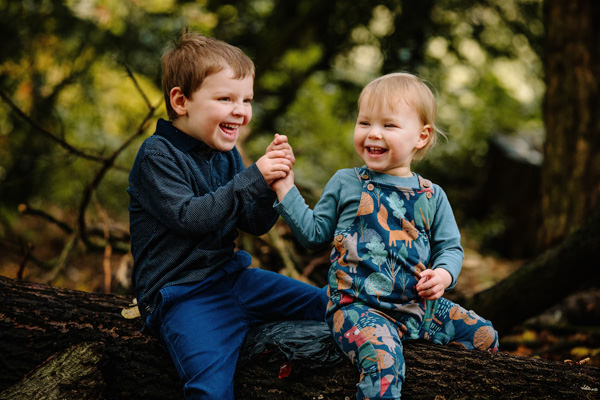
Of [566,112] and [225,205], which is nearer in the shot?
[225,205]

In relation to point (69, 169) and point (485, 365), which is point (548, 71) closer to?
point (485, 365)

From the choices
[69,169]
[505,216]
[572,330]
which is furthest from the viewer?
[505,216]

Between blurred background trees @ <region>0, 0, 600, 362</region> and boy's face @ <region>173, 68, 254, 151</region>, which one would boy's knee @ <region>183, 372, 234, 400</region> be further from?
blurred background trees @ <region>0, 0, 600, 362</region>

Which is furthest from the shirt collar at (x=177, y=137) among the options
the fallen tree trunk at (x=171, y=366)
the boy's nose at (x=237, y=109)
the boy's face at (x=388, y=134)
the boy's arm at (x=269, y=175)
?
the fallen tree trunk at (x=171, y=366)

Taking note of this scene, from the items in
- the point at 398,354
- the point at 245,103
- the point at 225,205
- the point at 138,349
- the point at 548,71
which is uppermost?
the point at 548,71

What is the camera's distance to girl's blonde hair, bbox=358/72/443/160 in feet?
6.37

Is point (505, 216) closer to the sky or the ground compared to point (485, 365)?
closer to the sky

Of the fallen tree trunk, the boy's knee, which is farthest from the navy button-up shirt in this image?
the boy's knee

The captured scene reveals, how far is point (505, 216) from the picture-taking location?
21.4 ft

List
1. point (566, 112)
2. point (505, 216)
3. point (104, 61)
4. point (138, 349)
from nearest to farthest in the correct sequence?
1. point (138, 349)
2. point (566, 112)
3. point (505, 216)
4. point (104, 61)

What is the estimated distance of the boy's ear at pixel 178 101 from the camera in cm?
212

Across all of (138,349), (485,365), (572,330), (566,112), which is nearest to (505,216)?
(566,112)

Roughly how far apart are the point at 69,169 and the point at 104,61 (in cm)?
197

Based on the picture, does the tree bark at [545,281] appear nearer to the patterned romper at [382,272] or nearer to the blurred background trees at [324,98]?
the patterned romper at [382,272]
